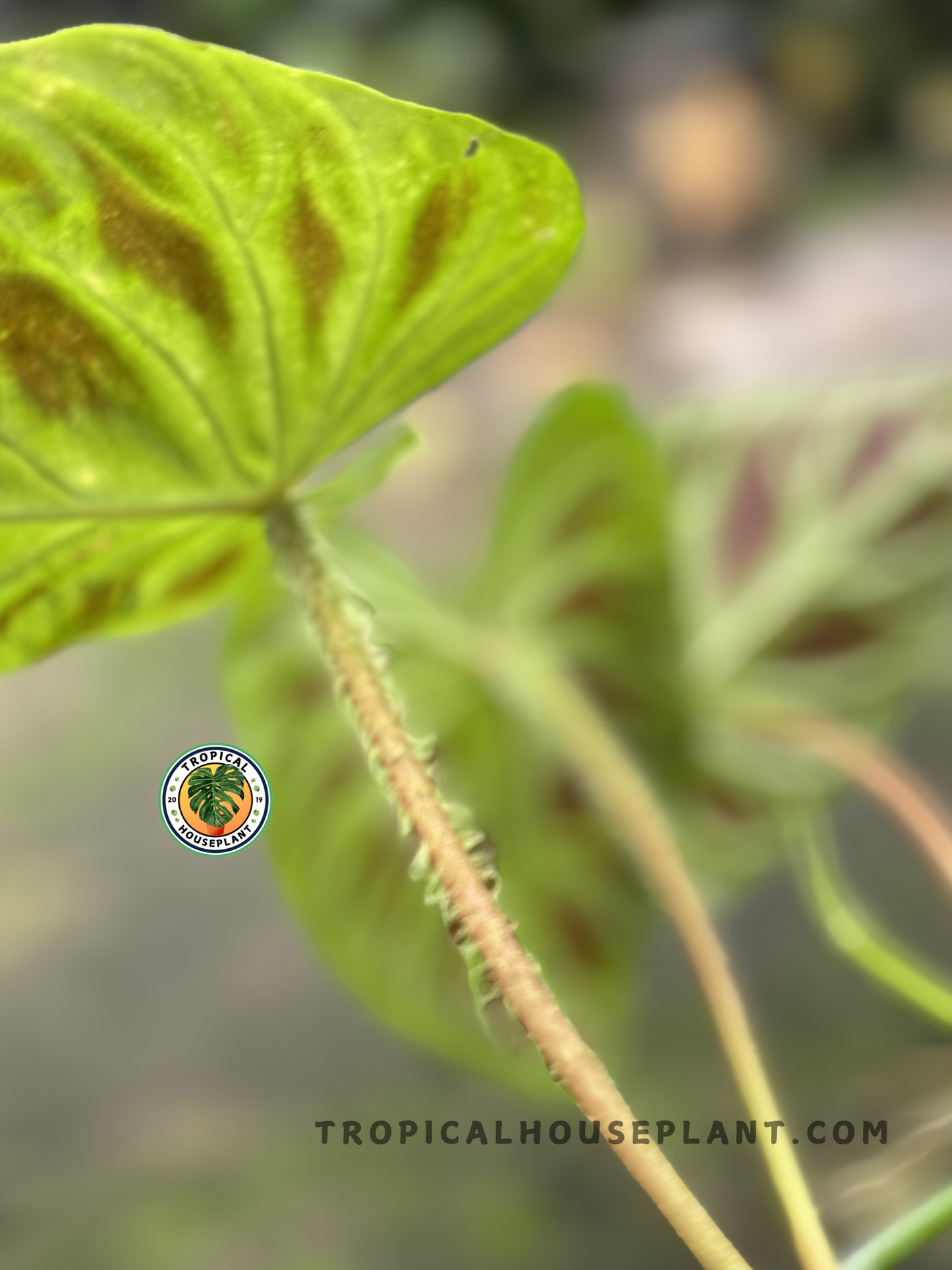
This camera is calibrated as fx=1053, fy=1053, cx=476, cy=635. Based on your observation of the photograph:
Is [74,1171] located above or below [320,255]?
below

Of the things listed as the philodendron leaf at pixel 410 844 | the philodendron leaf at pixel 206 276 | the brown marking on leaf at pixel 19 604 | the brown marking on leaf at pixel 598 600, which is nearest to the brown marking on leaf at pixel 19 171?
the philodendron leaf at pixel 206 276

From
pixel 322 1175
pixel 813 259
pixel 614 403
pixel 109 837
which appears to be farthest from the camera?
pixel 813 259

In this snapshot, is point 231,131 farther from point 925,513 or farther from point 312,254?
point 925,513

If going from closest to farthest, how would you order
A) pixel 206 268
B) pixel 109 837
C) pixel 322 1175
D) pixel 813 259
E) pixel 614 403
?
pixel 206 268
pixel 614 403
pixel 322 1175
pixel 109 837
pixel 813 259

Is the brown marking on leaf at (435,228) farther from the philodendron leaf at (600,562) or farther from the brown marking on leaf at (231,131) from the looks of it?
the philodendron leaf at (600,562)

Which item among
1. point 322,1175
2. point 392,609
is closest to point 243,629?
point 392,609

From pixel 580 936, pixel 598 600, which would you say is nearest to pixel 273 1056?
pixel 580 936

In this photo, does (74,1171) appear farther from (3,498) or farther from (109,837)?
(3,498)
